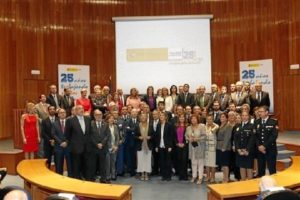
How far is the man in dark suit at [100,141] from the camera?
333 inches

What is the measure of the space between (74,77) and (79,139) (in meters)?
5.42

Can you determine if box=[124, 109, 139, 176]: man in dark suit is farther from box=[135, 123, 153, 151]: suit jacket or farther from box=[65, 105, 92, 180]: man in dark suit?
box=[65, 105, 92, 180]: man in dark suit

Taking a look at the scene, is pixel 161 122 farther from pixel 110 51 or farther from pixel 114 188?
pixel 110 51

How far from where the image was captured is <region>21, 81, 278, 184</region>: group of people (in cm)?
809

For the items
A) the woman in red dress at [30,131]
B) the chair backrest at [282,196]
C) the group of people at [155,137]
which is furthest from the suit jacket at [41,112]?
the chair backrest at [282,196]

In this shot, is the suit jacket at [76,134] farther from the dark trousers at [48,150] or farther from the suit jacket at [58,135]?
the dark trousers at [48,150]

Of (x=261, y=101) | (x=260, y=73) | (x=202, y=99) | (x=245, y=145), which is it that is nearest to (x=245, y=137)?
(x=245, y=145)

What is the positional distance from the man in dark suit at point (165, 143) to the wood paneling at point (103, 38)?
451cm

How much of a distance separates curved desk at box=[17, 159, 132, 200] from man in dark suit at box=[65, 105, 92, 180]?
4.52ft

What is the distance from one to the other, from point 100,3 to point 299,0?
6.13m

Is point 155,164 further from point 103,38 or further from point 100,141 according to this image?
point 103,38

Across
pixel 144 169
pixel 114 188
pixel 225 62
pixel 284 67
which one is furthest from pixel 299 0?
pixel 114 188

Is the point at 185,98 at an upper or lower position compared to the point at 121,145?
upper

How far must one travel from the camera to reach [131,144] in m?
9.54
